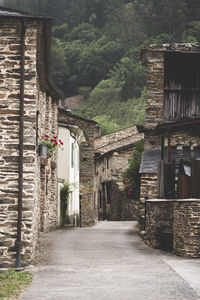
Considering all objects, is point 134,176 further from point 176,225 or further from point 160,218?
point 176,225

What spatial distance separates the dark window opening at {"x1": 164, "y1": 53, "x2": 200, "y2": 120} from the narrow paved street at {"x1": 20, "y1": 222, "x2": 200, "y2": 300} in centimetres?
886

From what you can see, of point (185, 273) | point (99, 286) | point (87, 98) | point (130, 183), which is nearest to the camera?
point (99, 286)

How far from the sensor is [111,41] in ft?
279

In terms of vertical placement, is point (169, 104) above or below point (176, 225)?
above

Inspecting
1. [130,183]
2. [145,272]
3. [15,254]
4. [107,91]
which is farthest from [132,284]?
[107,91]

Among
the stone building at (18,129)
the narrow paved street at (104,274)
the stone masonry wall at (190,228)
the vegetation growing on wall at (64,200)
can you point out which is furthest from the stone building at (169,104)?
the stone building at (18,129)

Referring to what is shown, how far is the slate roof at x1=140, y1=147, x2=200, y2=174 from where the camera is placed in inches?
838

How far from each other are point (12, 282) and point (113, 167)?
95.1 ft

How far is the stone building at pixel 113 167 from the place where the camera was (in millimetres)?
37438

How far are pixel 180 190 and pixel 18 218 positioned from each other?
Answer: 458 cm

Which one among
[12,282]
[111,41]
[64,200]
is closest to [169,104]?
[64,200]

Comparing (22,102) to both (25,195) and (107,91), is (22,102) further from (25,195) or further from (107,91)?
(107,91)

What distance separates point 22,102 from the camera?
1242 centimetres

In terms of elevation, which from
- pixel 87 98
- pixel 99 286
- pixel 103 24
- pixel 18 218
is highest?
pixel 103 24
